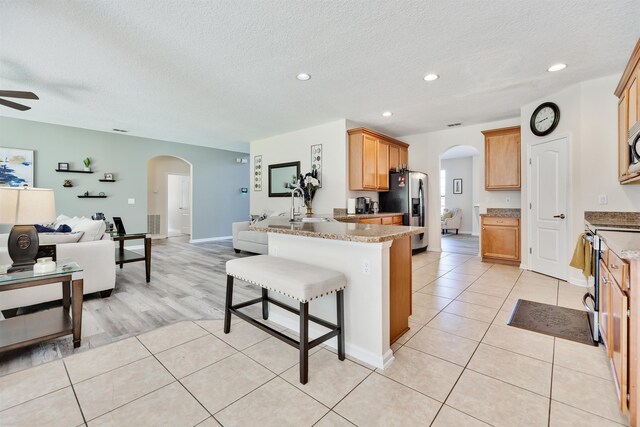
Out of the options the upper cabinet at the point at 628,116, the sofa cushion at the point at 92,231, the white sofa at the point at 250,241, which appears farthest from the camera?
the white sofa at the point at 250,241

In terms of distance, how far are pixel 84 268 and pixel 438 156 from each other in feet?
20.4

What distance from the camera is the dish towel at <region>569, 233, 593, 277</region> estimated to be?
2547mm

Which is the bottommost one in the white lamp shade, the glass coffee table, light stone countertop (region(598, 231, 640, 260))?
the glass coffee table

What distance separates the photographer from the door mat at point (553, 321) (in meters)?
2.33

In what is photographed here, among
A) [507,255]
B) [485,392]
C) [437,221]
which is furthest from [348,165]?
[485,392]

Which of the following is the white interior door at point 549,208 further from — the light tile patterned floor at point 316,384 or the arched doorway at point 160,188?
the arched doorway at point 160,188

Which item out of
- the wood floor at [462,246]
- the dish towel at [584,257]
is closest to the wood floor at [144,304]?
the dish towel at [584,257]

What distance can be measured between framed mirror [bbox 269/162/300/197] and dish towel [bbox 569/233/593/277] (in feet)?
14.9

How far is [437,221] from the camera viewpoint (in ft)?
20.3

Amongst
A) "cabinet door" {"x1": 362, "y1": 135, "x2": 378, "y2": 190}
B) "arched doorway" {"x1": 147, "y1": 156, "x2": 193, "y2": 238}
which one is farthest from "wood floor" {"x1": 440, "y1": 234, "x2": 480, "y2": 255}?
"arched doorway" {"x1": 147, "y1": 156, "x2": 193, "y2": 238}

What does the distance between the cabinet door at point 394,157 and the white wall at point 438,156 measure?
530mm

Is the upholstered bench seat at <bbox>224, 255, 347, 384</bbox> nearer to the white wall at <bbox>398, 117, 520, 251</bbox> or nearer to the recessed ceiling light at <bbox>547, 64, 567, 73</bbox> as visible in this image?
the recessed ceiling light at <bbox>547, 64, 567, 73</bbox>

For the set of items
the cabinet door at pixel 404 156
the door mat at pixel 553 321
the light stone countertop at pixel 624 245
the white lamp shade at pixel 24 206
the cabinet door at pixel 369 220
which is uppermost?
the cabinet door at pixel 404 156

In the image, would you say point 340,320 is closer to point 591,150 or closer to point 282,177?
point 591,150
